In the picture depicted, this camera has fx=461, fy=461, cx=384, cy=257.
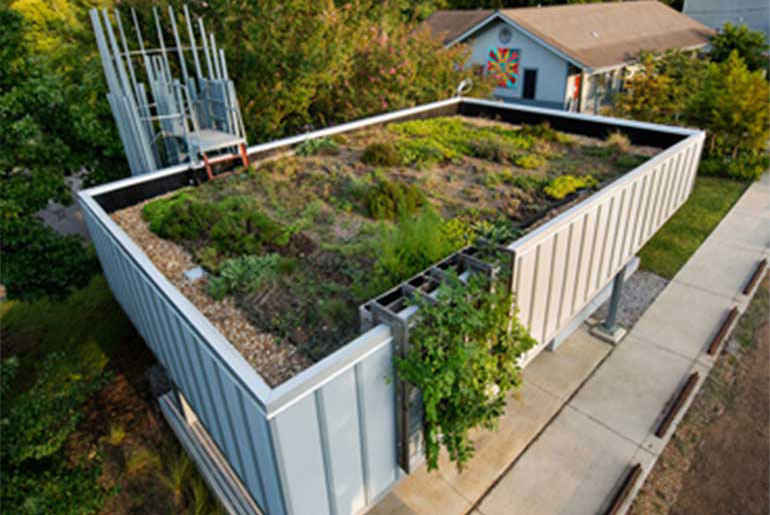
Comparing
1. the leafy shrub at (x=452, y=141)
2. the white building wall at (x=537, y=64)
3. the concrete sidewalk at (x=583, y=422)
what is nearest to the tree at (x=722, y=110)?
the white building wall at (x=537, y=64)

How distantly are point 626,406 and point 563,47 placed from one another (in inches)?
739

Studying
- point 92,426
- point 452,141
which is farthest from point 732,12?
point 92,426

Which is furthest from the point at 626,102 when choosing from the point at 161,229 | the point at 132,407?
the point at 132,407

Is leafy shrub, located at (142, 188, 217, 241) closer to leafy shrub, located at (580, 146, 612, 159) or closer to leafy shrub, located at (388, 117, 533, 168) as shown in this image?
leafy shrub, located at (388, 117, 533, 168)

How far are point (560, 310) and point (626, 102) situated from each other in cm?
1462

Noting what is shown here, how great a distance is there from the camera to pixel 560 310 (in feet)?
17.6

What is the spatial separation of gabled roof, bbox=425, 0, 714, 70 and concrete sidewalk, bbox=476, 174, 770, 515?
13.9 meters

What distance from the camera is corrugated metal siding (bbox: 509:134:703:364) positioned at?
4.59m

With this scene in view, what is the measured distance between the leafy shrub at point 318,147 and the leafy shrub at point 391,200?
8.54ft

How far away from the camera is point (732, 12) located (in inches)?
1115

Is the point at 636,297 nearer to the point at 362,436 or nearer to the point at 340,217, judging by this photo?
the point at 340,217

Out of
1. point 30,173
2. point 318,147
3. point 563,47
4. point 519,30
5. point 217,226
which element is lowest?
point 217,226

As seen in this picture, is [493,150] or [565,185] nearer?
[565,185]

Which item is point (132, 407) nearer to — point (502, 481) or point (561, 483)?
point (502, 481)
